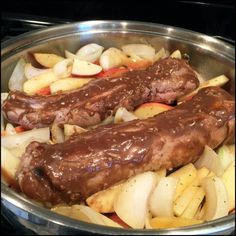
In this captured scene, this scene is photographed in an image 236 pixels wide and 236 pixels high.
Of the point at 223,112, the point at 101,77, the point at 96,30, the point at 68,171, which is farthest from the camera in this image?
the point at 96,30

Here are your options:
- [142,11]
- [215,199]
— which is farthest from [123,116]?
[142,11]

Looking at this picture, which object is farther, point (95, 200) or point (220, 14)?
point (220, 14)

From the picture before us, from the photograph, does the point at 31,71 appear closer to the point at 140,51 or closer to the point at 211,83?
the point at 140,51

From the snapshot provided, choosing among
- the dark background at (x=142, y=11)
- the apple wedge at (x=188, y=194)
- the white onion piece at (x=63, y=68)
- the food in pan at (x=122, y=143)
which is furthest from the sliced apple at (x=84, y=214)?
the dark background at (x=142, y=11)

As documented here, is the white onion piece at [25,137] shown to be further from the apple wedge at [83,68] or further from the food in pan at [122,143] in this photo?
the apple wedge at [83,68]

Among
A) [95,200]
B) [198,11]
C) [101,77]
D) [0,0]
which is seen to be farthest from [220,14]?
[95,200]

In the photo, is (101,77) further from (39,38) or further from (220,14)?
(220,14)
